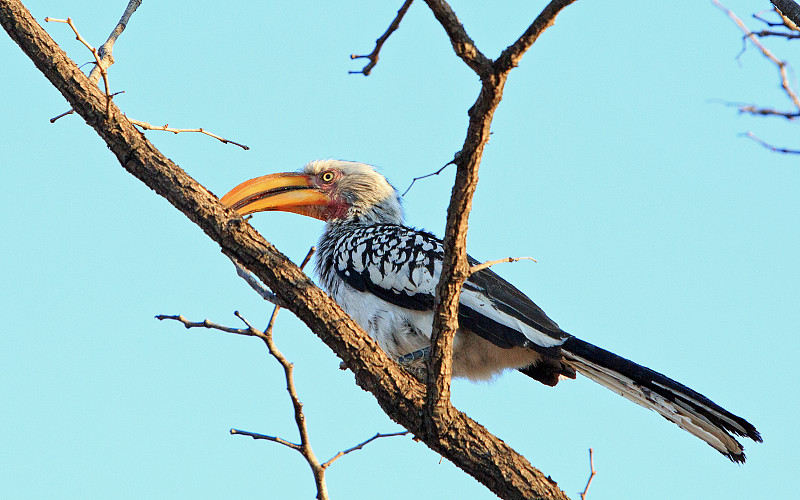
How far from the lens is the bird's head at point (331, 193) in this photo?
Answer: 241 inches

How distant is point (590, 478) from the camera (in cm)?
345

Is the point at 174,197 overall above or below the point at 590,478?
above

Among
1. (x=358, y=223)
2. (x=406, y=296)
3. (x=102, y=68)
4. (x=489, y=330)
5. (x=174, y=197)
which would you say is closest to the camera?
(x=102, y=68)

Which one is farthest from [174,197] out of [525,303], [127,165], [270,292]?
[525,303]

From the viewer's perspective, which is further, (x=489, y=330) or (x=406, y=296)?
(x=406, y=296)

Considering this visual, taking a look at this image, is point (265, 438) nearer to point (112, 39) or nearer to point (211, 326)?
point (211, 326)

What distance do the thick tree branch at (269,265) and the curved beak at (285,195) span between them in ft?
8.38

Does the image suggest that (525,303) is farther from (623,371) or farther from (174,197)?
(174,197)

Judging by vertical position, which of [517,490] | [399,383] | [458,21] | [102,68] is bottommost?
[517,490]

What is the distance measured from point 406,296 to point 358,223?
144 centimetres

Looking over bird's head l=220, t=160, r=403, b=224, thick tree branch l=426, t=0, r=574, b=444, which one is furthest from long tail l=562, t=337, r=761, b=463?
bird's head l=220, t=160, r=403, b=224

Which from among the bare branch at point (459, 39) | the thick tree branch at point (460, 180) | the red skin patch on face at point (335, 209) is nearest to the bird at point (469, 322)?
the red skin patch on face at point (335, 209)

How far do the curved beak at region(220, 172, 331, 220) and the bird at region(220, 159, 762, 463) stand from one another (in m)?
0.01

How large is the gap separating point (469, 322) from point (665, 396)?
110 cm
